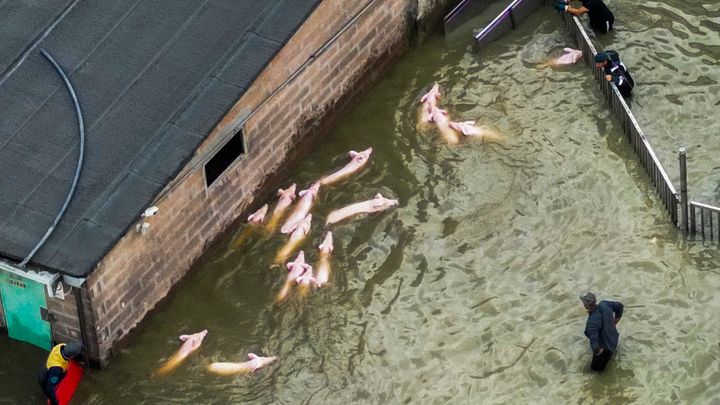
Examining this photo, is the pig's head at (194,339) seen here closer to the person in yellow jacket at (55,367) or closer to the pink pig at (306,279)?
the person in yellow jacket at (55,367)

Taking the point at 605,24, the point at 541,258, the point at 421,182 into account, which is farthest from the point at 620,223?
the point at 605,24

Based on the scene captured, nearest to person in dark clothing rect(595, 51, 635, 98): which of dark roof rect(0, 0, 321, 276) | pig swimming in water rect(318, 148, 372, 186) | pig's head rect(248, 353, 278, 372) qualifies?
pig swimming in water rect(318, 148, 372, 186)

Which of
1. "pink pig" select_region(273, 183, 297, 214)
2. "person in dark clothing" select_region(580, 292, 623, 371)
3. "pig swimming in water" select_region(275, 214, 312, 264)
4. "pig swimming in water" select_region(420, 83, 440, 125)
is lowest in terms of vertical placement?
"person in dark clothing" select_region(580, 292, 623, 371)

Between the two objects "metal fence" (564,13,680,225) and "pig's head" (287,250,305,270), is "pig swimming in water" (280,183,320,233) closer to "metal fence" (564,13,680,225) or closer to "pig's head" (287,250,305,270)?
"pig's head" (287,250,305,270)

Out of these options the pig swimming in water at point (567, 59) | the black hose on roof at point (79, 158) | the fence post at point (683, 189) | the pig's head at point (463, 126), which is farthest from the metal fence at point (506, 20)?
the black hose on roof at point (79, 158)

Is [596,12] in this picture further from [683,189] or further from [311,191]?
[311,191]
